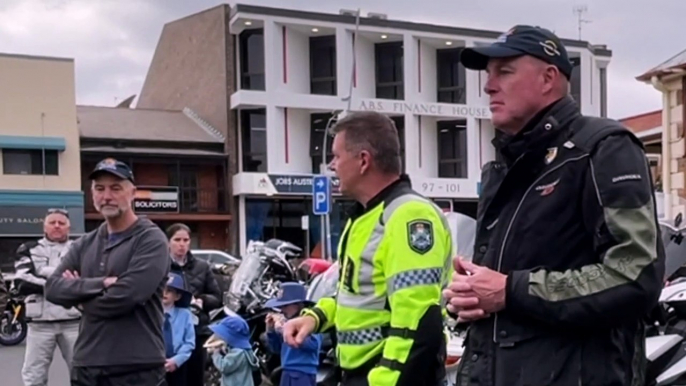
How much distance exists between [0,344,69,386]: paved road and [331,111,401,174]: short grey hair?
758 centimetres

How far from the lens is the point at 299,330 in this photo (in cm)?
346

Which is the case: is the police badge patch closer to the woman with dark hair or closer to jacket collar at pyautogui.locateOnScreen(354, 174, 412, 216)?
jacket collar at pyautogui.locateOnScreen(354, 174, 412, 216)

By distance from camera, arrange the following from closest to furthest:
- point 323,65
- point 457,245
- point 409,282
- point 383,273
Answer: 1. point 409,282
2. point 383,273
3. point 457,245
4. point 323,65

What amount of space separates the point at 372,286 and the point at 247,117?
3254 cm

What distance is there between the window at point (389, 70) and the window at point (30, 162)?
13684 mm

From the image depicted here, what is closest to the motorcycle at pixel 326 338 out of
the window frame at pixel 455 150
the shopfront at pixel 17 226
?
the shopfront at pixel 17 226

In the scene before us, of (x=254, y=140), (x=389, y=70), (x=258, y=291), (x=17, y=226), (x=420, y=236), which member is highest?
(x=389, y=70)

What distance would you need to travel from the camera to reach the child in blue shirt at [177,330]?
661 cm

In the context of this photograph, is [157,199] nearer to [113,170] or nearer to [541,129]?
[113,170]

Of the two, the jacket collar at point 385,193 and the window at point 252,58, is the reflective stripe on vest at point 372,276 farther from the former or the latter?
the window at point 252,58

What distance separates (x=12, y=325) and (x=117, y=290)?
10980 millimetres

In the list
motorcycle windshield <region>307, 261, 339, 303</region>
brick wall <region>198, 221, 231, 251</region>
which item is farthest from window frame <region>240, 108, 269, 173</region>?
motorcycle windshield <region>307, 261, 339, 303</region>

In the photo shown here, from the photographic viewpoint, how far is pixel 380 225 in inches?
127

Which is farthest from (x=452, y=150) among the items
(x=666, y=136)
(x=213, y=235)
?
(x=666, y=136)
